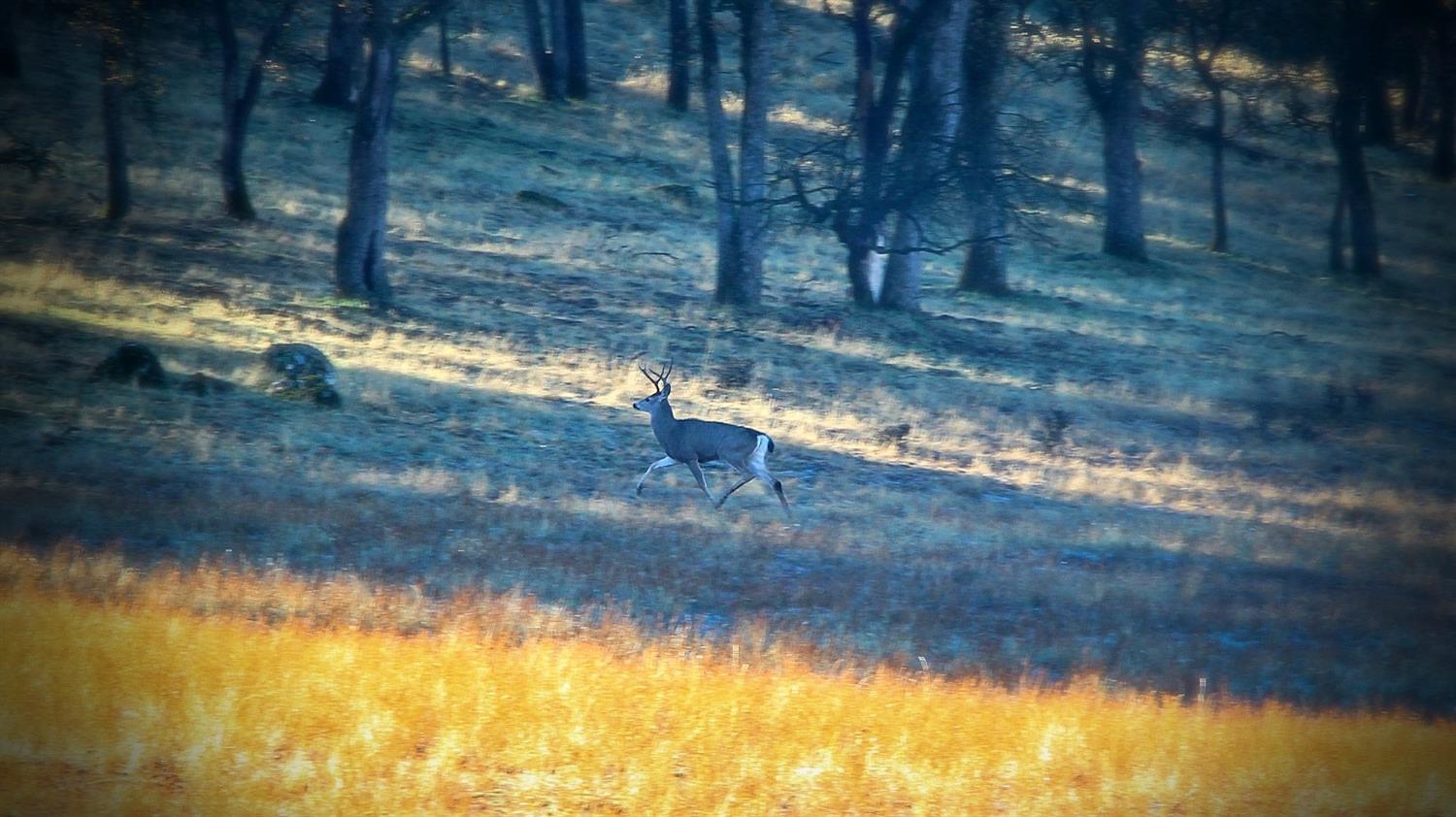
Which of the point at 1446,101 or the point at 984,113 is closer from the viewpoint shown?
the point at 984,113

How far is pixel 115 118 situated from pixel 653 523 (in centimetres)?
1887

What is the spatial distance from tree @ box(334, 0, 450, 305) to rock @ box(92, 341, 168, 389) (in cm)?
700

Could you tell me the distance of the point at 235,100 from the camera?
31.6 meters

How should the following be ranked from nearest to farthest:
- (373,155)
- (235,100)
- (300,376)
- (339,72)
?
(300,376) → (373,155) → (235,100) → (339,72)

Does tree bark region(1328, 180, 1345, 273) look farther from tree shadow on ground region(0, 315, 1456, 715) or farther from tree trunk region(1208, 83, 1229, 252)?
tree shadow on ground region(0, 315, 1456, 715)

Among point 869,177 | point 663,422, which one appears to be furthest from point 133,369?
point 869,177

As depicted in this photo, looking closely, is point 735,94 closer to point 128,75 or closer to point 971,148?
point 971,148

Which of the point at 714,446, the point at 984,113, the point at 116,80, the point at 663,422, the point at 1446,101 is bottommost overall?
the point at 714,446

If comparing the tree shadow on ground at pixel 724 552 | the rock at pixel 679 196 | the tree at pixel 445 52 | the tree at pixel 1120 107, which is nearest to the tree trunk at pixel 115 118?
the tree shadow on ground at pixel 724 552

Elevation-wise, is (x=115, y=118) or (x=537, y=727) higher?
(x=115, y=118)

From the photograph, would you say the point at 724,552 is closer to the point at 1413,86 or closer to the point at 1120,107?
the point at 1120,107

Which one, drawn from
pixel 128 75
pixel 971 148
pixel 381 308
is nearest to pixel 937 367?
pixel 971 148

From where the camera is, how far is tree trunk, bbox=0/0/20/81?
126 ft

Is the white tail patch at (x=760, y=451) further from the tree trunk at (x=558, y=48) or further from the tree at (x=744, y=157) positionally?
the tree trunk at (x=558, y=48)
